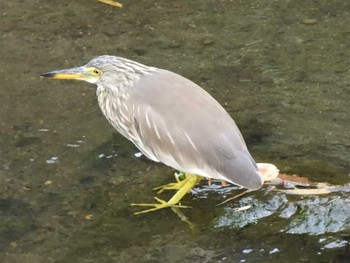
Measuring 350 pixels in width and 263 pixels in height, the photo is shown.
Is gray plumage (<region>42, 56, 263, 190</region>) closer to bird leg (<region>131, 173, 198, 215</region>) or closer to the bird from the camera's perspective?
the bird

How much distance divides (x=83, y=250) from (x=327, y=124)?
171 cm

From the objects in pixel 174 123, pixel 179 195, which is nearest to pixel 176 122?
pixel 174 123

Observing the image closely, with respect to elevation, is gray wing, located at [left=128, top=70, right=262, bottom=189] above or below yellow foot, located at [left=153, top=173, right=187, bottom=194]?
above

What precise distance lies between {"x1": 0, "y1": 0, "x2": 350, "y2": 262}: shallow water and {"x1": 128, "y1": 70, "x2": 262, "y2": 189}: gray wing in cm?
31

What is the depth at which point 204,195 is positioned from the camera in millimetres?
4305

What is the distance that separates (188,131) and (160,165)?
0.73 meters

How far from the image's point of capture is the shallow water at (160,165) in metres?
3.92

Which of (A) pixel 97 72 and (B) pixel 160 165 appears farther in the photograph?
(B) pixel 160 165

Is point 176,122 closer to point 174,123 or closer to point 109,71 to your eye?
point 174,123

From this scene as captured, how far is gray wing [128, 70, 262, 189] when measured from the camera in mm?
3838

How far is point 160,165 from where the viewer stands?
4.61 metres

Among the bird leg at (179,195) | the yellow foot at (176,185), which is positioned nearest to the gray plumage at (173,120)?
the bird leg at (179,195)

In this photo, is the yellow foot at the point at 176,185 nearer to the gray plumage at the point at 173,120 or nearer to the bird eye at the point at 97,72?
the gray plumage at the point at 173,120

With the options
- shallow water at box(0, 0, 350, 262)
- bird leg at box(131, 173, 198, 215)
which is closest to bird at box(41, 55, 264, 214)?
bird leg at box(131, 173, 198, 215)
